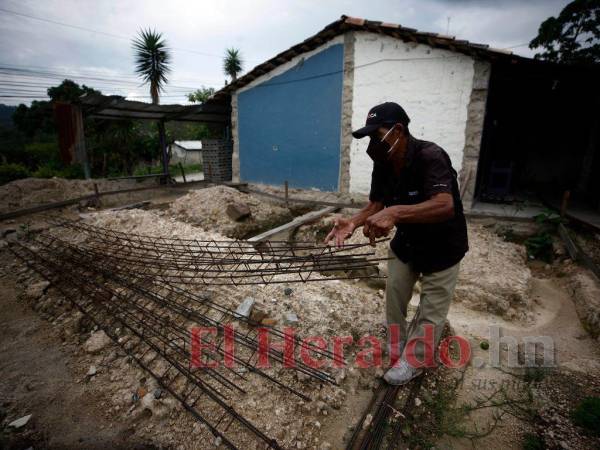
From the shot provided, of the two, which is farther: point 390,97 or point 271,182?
point 271,182

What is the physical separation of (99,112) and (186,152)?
915 inches

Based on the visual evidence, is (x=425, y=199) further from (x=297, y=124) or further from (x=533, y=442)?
(x=297, y=124)

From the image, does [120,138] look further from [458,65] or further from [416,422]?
[416,422]

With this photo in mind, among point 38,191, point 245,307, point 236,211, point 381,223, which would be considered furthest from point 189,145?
point 381,223

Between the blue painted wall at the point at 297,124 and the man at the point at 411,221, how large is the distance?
6.35m

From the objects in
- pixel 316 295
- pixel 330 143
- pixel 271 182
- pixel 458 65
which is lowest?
pixel 316 295

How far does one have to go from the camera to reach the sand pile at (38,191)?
789 centimetres

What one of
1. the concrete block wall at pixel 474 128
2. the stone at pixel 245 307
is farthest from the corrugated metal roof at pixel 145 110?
the concrete block wall at pixel 474 128

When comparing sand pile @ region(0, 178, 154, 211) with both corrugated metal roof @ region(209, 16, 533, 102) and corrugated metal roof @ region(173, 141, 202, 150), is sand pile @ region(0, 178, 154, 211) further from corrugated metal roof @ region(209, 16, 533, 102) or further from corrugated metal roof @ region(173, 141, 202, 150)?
corrugated metal roof @ region(173, 141, 202, 150)

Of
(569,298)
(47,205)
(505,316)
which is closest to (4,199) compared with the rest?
(47,205)

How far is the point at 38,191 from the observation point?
332 inches

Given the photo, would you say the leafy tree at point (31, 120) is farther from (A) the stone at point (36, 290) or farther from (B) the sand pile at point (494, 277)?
(B) the sand pile at point (494, 277)

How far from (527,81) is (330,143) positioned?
496 centimetres

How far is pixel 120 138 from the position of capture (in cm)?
1952
